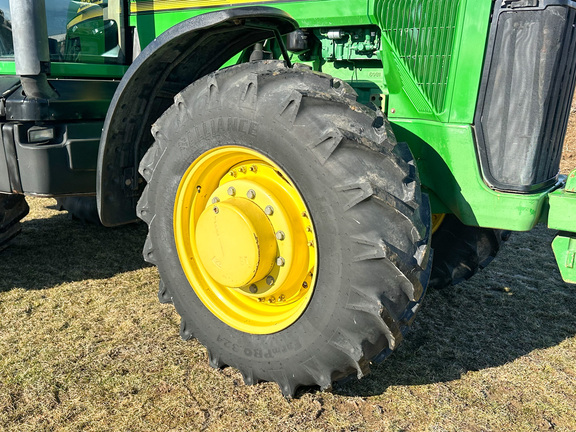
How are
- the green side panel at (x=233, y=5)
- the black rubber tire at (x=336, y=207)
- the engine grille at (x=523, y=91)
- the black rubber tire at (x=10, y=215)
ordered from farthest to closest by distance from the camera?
the black rubber tire at (x=10, y=215), the green side panel at (x=233, y=5), the engine grille at (x=523, y=91), the black rubber tire at (x=336, y=207)

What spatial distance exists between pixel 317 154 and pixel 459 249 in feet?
5.39

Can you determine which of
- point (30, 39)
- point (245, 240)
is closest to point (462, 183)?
point (245, 240)

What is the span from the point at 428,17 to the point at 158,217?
154 cm

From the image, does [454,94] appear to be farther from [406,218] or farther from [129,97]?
[129,97]

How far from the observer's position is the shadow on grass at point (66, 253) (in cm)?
377

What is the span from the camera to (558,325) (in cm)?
322

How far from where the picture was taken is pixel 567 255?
2340mm

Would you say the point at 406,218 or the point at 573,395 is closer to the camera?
the point at 406,218

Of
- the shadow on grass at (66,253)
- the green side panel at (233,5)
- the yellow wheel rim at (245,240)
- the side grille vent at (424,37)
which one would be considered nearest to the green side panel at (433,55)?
the side grille vent at (424,37)

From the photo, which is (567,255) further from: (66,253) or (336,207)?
(66,253)

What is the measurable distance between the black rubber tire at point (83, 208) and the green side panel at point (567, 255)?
11.7 feet

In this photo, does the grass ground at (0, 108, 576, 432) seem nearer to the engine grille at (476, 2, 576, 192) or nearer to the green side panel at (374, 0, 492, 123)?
the engine grille at (476, 2, 576, 192)

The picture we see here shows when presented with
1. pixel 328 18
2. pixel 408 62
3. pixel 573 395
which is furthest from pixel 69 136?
pixel 573 395

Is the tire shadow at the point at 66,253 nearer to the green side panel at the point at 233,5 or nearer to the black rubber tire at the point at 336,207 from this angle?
the green side panel at the point at 233,5
